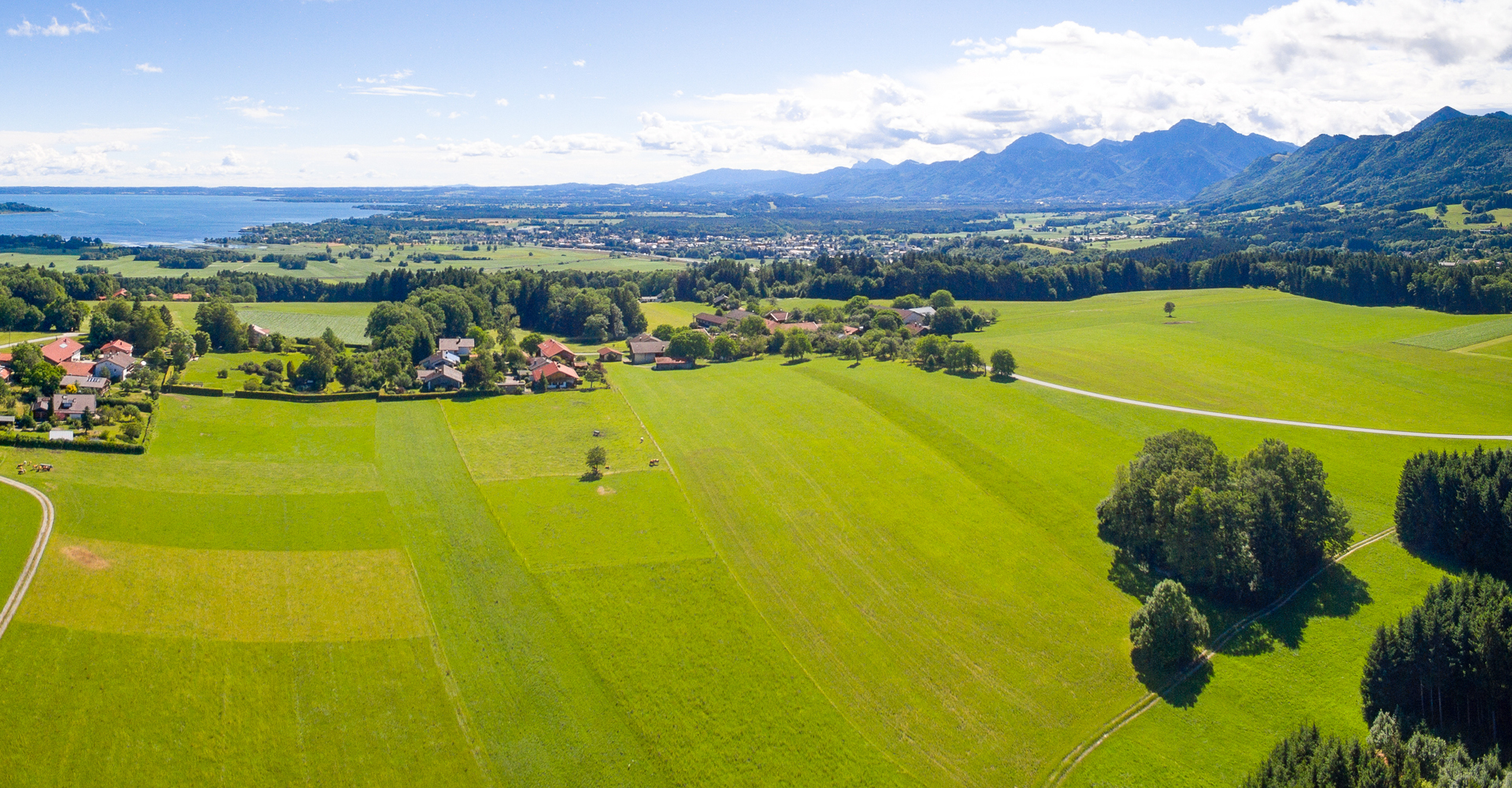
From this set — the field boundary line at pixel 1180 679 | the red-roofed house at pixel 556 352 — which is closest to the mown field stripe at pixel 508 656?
the field boundary line at pixel 1180 679

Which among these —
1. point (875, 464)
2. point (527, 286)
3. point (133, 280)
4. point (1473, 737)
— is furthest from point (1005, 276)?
point (133, 280)

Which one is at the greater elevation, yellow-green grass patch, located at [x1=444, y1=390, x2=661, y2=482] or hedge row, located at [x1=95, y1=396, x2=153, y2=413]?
hedge row, located at [x1=95, y1=396, x2=153, y2=413]

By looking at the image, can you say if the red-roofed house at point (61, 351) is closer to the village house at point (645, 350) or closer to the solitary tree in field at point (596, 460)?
the solitary tree in field at point (596, 460)

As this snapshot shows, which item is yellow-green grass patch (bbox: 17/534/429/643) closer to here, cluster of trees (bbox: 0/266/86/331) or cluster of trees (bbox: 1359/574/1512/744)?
cluster of trees (bbox: 1359/574/1512/744)

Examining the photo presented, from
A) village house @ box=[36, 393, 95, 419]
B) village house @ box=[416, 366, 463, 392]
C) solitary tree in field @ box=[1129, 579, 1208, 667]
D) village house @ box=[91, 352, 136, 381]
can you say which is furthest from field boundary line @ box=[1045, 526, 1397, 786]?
village house @ box=[91, 352, 136, 381]

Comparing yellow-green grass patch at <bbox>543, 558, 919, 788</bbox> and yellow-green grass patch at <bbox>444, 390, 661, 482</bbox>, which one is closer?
yellow-green grass patch at <bbox>543, 558, 919, 788</bbox>

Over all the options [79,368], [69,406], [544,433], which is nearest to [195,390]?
[79,368]
